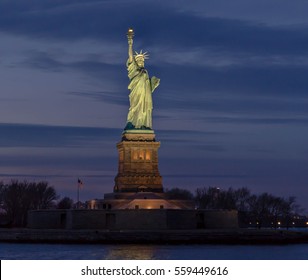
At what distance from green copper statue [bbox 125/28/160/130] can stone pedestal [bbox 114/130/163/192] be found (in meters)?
1.08

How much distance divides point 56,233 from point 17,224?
78.1 ft

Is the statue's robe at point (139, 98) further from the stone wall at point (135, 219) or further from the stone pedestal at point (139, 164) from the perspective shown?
the stone wall at point (135, 219)

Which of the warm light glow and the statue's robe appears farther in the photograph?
the statue's robe

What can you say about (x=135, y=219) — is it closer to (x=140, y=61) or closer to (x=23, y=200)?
(x=140, y=61)

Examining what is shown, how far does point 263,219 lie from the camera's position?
9675 centimetres

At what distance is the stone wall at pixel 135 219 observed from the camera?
5519 cm

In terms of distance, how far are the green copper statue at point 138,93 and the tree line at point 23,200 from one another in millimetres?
20110

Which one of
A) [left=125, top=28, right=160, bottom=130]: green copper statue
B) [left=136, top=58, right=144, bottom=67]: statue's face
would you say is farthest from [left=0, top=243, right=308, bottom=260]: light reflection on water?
[left=136, top=58, right=144, bottom=67]: statue's face

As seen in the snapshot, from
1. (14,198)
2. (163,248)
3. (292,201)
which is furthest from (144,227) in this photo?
(292,201)

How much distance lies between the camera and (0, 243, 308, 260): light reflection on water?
4441cm

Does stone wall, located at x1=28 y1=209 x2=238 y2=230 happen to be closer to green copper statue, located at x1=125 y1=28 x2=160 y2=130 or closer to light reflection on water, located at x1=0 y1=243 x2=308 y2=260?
light reflection on water, located at x1=0 y1=243 x2=308 y2=260

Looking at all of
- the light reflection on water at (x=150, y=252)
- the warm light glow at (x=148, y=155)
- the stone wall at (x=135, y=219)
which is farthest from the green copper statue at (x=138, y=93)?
the light reflection on water at (x=150, y=252)

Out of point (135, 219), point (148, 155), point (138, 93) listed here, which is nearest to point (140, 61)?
point (138, 93)
